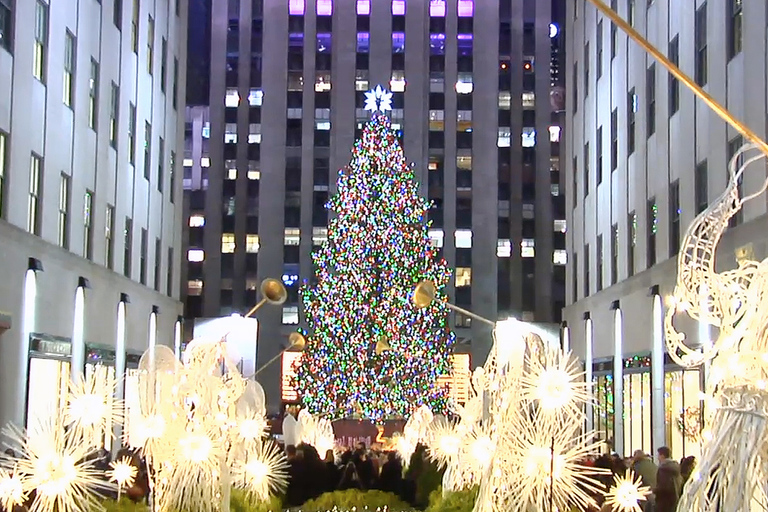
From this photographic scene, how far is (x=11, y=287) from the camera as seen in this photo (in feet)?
75.2

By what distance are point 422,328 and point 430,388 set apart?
76.8 inches

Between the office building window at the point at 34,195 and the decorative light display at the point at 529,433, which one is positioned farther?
the office building window at the point at 34,195

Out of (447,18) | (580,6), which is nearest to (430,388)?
(580,6)

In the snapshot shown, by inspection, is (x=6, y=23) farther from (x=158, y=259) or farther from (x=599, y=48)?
(x=599, y=48)

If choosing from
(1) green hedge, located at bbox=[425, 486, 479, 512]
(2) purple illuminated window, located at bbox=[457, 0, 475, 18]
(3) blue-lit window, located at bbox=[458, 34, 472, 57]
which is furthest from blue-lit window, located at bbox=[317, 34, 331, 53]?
(1) green hedge, located at bbox=[425, 486, 479, 512]

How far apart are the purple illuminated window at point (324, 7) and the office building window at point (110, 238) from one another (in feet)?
107

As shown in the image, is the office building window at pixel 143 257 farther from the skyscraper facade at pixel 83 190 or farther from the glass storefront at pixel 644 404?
the glass storefront at pixel 644 404

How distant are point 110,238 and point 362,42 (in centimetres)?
3278

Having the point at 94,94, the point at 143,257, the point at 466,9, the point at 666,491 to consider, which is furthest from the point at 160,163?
the point at 466,9

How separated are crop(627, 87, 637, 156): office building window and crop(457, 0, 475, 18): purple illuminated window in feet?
104

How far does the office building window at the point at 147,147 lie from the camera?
3662cm

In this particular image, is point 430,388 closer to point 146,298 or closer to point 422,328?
point 422,328

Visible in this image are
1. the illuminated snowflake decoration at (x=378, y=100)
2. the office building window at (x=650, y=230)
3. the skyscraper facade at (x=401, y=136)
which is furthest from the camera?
the skyscraper facade at (x=401, y=136)

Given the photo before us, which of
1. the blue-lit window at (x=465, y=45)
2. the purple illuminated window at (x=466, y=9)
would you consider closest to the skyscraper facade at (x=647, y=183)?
the blue-lit window at (x=465, y=45)
